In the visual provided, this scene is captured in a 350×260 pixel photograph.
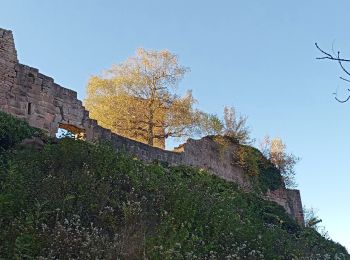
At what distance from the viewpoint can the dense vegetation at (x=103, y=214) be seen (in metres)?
8.47

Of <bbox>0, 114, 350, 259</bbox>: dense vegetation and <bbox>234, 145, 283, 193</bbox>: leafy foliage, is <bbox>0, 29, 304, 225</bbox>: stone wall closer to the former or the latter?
<bbox>0, 114, 350, 259</bbox>: dense vegetation

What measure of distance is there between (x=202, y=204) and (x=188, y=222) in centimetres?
157

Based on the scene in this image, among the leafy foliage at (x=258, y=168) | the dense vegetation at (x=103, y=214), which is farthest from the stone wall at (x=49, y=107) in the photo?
the leafy foliage at (x=258, y=168)

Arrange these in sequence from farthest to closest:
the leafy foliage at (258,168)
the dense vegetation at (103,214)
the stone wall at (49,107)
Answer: the leafy foliage at (258,168)
the stone wall at (49,107)
the dense vegetation at (103,214)

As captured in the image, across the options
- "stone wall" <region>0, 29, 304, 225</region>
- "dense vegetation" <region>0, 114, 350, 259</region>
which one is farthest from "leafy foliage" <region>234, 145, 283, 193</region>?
"dense vegetation" <region>0, 114, 350, 259</region>

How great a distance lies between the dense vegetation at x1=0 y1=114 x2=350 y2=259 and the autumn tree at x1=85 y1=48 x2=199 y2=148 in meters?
10.7

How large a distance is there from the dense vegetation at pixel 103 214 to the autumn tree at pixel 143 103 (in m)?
10.7

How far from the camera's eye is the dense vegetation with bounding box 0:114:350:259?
847cm

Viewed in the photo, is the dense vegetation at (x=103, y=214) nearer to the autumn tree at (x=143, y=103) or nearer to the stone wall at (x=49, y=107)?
the stone wall at (x=49, y=107)

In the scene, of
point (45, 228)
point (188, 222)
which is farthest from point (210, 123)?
point (45, 228)

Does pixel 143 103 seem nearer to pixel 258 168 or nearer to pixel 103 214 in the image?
pixel 258 168

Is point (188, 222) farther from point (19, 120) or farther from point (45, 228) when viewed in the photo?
point (19, 120)

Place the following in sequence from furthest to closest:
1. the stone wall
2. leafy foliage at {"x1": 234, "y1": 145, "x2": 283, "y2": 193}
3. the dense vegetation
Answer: leafy foliage at {"x1": 234, "y1": 145, "x2": 283, "y2": 193} → the stone wall → the dense vegetation

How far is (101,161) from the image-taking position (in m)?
13.0
